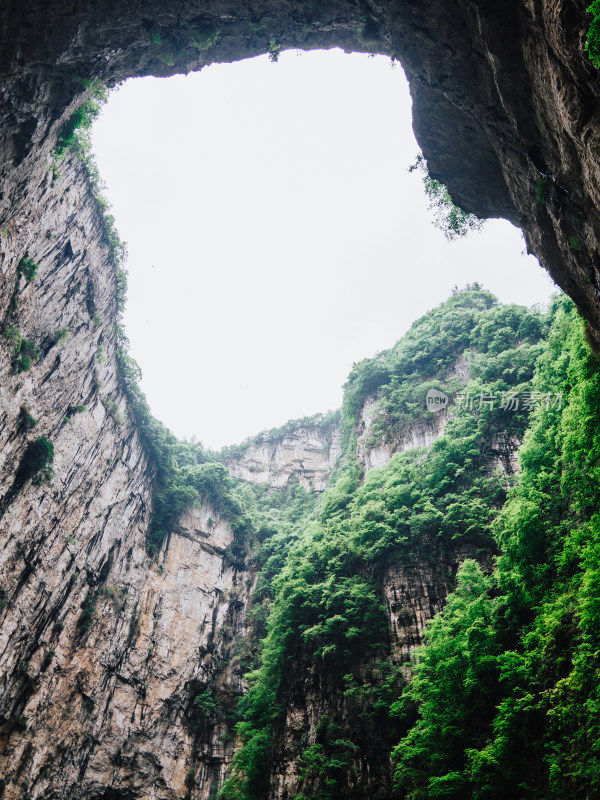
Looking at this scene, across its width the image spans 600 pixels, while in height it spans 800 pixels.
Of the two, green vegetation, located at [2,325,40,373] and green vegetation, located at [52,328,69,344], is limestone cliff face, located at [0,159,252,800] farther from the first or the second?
green vegetation, located at [2,325,40,373]

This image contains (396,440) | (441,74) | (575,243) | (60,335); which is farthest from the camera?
(396,440)

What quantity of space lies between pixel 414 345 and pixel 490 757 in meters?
A: 22.0

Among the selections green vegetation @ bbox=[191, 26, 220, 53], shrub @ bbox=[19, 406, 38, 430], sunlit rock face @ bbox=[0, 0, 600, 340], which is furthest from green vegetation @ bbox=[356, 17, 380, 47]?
shrub @ bbox=[19, 406, 38, 430]

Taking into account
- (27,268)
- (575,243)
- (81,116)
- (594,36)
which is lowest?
(594,36)

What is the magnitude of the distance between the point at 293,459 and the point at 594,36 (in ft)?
113

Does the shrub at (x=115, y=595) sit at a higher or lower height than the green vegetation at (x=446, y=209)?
lower

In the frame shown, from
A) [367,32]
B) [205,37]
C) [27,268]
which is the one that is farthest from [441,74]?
[27,268]

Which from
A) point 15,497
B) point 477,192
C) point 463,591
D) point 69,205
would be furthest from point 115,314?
point 463,591

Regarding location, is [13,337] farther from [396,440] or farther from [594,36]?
[396,440]

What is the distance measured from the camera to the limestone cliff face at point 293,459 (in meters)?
36.8

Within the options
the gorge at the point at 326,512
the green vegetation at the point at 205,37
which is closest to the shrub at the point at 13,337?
the gorge at the point at 326,512

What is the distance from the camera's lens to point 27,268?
48.3 feet

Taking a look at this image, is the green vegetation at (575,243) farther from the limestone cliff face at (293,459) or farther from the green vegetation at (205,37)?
the limestone cliff face at (293,459)

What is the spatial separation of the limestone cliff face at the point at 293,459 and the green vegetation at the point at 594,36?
104 feet
